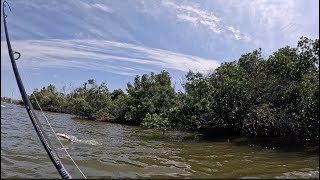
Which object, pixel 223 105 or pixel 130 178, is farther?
pixel 223 105

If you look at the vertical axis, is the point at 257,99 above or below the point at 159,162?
above

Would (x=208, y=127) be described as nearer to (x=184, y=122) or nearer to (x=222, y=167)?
(x=184, y=122)

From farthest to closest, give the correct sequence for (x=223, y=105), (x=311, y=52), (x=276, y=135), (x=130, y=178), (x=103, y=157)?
(x=223, y=105)
(x=276, y=135)
(x=311, y=52)
(x=103, y=157)
(x=130, y=178)

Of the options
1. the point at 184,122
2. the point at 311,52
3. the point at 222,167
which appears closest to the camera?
the point at 222,167

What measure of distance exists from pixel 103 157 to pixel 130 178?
16.9 feet

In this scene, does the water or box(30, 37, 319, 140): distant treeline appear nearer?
the water

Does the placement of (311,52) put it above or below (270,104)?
above

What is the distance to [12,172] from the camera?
1254 centimetres

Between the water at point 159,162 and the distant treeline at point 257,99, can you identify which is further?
the distant treeline at point 257,99

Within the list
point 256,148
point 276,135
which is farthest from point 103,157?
point 276,135

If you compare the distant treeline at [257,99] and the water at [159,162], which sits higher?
the distant treeline at [257,99]

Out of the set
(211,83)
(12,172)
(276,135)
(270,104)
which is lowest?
(12,172)

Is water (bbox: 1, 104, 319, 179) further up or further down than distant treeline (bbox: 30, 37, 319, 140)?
further down

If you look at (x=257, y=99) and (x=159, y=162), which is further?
(x=257, y=99)
